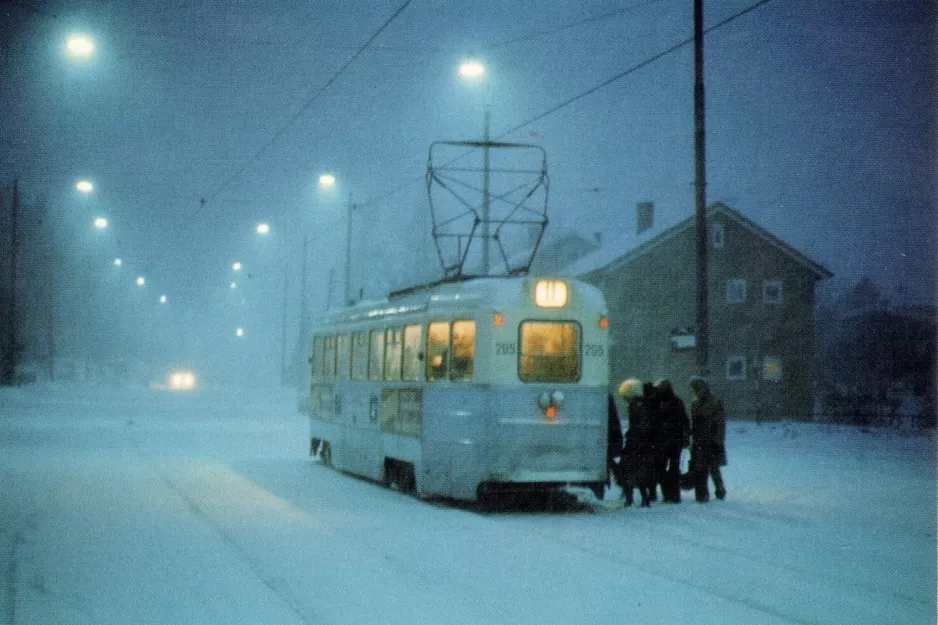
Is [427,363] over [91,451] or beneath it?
over

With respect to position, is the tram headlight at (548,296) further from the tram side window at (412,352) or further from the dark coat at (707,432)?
the dark coat at (707,432)

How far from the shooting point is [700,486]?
1659 centimetres

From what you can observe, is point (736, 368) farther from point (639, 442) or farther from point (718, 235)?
point (639, 442)

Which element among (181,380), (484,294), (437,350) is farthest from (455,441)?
(181,380)

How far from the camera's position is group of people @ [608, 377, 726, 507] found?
53.0ft

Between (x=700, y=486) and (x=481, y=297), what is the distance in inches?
156

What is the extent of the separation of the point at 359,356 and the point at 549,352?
207 inches

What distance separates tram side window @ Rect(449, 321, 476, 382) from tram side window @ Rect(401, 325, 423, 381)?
3.32 feet

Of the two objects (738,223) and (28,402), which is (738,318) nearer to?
(738,223)

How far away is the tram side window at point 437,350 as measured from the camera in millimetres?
16422

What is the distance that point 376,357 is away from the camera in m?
19.3

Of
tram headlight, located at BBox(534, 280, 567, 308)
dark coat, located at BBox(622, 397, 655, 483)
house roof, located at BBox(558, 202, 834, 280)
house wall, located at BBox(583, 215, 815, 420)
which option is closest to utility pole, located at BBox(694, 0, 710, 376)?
dark coat, located at BBox(622, 397, 655, 483)

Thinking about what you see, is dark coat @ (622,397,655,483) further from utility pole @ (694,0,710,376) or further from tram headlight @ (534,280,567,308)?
utility pole @ (694,0,710,376)

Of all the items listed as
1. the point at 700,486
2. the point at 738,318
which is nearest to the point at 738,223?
the point at 738,318
